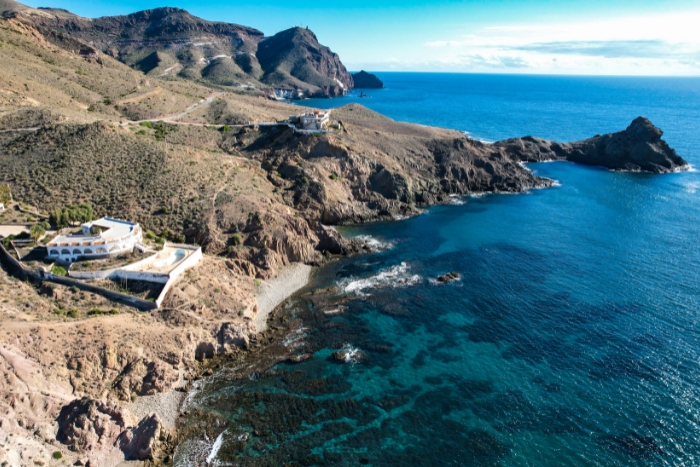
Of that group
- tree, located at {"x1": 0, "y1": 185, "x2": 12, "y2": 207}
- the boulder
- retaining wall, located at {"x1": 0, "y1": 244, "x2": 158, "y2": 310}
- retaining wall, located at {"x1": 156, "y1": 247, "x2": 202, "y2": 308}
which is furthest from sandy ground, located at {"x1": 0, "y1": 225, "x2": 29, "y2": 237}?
the boulder

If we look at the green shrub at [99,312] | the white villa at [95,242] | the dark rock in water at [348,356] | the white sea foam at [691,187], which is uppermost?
the white villa at [95,242]

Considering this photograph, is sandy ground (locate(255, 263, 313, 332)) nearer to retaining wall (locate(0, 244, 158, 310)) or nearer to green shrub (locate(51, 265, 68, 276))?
retaining wall (locate(0, 244, 158, 310))

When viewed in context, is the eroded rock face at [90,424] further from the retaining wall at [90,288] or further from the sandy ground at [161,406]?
the retaining wall at [90,288]

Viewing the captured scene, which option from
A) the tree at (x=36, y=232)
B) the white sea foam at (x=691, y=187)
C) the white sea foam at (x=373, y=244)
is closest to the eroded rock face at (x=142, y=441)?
the tree at (x=36, y=232)

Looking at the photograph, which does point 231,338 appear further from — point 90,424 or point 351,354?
point 90,424

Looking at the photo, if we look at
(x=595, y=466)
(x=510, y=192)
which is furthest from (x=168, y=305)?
(x=510, y=192)
